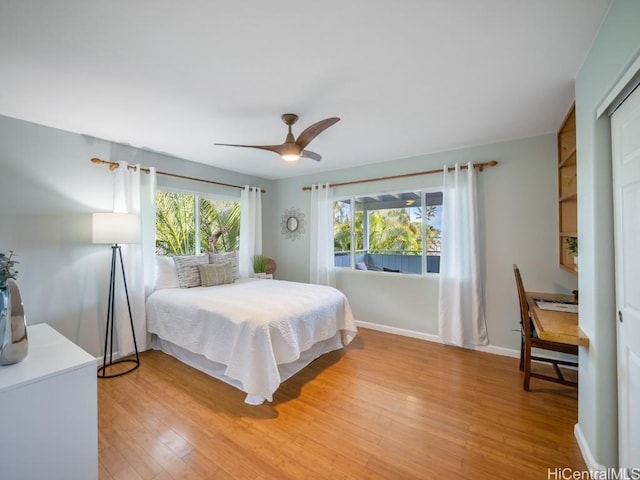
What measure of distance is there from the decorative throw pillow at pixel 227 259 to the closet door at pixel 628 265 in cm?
360

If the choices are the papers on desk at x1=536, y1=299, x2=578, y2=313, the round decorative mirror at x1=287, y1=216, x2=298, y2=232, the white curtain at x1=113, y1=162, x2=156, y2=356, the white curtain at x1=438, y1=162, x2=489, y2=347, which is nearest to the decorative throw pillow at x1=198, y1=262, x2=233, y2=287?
the white curtain at x1=113, y1=162, x2=156, y2=356

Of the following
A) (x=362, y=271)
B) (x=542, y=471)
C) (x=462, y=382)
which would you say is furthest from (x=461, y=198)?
(x=542, y=471)

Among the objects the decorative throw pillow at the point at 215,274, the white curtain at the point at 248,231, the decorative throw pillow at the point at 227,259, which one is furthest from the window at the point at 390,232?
the decorative throw pillow at the point at 215,274

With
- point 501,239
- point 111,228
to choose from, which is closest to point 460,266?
point 501,239

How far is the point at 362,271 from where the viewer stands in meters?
4.13

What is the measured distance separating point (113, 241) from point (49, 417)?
1.82m

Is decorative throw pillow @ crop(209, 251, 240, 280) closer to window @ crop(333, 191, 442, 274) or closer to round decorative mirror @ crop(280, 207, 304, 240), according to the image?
round decorative mirror @ crop(280, 207, 304, 240)

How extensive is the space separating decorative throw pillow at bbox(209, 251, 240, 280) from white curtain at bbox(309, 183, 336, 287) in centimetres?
119

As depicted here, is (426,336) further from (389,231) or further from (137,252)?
(137,252)

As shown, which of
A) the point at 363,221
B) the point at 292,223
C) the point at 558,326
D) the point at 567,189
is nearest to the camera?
the point at 558,326

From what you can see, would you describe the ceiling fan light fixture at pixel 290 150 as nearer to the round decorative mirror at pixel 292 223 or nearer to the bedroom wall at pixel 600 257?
the bedroom wall at pixel 600 257

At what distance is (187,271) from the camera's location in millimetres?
3400

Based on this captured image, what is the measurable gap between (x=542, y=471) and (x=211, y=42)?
3.05 meters

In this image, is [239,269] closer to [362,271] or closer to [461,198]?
Result: [362,271]
